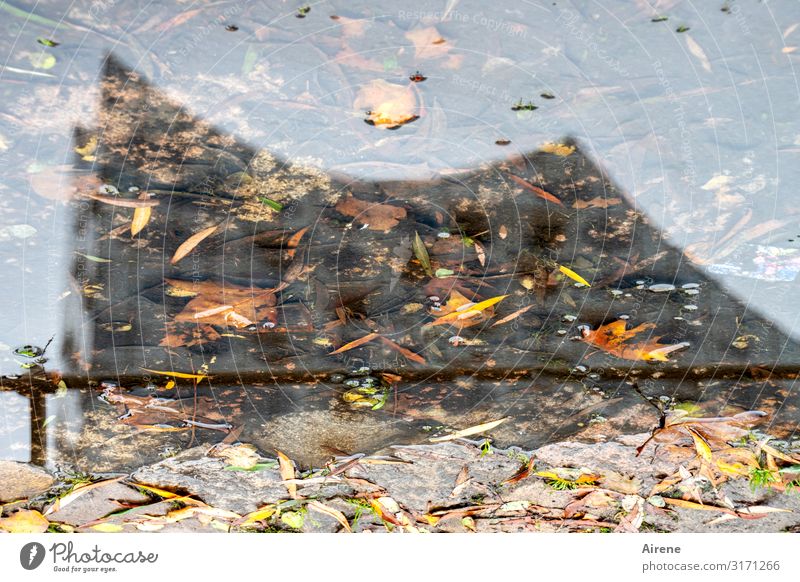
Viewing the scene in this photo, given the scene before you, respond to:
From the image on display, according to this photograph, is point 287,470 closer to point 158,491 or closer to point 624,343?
point 158,491

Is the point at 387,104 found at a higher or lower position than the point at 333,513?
higher

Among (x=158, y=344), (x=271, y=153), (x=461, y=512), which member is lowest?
(x=461, y=512)

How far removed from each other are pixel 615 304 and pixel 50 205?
0.71 m

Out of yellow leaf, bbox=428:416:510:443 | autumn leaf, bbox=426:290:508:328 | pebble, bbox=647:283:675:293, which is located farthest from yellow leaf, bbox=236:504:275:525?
pebble, bbox=647:283:675:293

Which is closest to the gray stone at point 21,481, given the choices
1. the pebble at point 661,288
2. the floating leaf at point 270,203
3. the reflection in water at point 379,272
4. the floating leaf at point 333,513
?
the reflection in water at point 379,272

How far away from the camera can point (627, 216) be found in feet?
2.49

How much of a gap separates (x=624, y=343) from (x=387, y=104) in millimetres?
Answer: 444

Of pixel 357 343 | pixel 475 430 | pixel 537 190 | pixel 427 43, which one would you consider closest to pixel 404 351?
pixel 357 343

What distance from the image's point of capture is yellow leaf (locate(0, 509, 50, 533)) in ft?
2.87

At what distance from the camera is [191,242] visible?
0.74 meters

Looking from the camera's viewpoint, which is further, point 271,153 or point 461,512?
point 461,512

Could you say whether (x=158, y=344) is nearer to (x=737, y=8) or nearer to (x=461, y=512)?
(x=461, y=512)

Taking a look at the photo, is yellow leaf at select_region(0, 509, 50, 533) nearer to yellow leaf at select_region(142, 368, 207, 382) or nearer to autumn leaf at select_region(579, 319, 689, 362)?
yellow leaf at select_region(142, 368, 207, 382)

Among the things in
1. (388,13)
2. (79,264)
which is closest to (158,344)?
(79,264)
